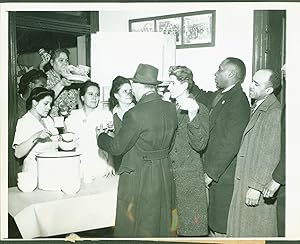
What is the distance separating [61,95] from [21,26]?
12.9 inches

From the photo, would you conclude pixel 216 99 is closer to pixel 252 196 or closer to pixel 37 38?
pixel 252 196

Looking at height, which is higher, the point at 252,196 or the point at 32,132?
the point at 32,132

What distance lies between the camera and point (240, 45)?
2.06m

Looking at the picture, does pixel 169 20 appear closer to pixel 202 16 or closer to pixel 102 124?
pixel 202 16

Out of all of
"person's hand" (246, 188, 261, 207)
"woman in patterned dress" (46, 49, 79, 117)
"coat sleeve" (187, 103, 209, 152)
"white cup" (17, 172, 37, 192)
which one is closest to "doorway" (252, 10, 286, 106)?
"coat sleeve" (187, 103, 209, 152)

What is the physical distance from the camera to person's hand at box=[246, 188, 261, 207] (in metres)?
2.07

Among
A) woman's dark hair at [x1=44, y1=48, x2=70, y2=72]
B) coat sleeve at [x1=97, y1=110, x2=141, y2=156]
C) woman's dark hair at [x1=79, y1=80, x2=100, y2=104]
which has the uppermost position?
woman's dark hair at [x1=44, y1=48, x2=70, y2=72]

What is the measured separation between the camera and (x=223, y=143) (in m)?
2.07

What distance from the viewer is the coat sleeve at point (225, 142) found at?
81.2 inches

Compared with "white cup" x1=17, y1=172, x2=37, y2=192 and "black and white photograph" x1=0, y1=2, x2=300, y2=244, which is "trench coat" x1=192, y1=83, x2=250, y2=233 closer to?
"black and white photograph" x1=0, y1=2, x2=300, y2=244

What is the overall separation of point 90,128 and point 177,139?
36 centimetres

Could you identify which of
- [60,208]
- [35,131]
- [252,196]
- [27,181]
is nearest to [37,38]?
[35,131]

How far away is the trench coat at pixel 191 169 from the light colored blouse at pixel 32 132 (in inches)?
20.0

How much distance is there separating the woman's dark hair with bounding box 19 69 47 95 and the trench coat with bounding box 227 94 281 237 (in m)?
0.87
